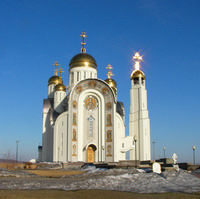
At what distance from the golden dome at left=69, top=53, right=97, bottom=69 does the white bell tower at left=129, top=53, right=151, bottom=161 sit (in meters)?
5.62

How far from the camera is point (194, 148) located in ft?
67.0

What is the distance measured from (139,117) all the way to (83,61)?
33.8 ft

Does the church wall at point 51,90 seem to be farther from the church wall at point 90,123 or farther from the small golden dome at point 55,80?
the church wall at point 90,123

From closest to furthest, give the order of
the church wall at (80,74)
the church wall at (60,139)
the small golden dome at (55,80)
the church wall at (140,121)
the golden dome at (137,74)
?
the church wall at (60,139), the church wall at (140,121), the golden dome at (137,74), the church wall at (80,74), the small golden dome at (55,80)

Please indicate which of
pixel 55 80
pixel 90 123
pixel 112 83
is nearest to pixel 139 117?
pixel 90 123

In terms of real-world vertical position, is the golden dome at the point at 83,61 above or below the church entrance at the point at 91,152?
above

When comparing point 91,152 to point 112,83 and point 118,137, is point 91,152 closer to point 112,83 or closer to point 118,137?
point 118,137

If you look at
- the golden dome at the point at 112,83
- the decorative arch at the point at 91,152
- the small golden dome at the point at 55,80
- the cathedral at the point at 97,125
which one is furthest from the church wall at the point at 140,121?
the small golden dome at the point at 55,80

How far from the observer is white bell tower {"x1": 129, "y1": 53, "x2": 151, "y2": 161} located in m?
33.0

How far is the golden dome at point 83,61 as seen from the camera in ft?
123

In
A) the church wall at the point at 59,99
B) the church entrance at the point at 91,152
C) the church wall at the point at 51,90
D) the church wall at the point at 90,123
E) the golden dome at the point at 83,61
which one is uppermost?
the golden dome at the point at 83,61

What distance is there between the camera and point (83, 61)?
3747 cm

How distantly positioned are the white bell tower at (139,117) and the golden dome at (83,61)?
5.62m

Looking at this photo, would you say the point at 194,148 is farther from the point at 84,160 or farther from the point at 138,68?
the point at 138,68
